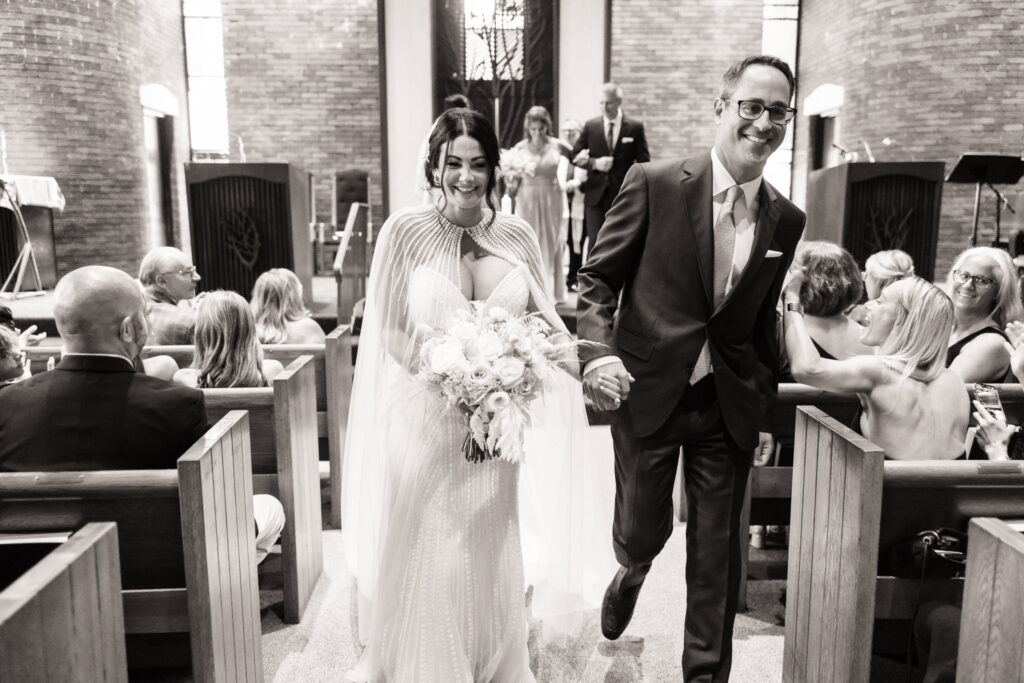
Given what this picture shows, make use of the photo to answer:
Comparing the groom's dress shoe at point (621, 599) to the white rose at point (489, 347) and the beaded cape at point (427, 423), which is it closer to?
the beaded cape at point (427, 423)

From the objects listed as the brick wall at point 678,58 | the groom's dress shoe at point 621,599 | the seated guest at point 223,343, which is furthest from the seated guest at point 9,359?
the brick wall at point 678,58

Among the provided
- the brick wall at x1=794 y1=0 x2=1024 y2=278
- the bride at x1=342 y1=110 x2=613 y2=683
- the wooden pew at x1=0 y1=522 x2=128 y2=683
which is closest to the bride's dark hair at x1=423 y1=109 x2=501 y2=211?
the bride at x1=342 y1=110 x2=613 y2=683

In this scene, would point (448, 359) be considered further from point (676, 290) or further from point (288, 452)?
point (288, 452)

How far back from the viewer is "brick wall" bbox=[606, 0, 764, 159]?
1112 centimetres

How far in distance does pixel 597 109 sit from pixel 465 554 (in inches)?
361

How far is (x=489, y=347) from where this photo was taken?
2.21m

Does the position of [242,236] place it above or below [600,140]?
below

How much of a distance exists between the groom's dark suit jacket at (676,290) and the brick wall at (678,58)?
939 centimetres

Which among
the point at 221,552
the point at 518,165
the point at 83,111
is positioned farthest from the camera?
the point at 83,111

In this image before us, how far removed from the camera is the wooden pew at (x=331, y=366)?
4.00 meters

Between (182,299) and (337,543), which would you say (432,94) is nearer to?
(182,299)

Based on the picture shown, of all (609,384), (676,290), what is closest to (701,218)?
(676,290)

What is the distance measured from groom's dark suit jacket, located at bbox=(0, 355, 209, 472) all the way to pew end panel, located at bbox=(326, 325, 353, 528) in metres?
1.72

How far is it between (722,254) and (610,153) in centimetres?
567
